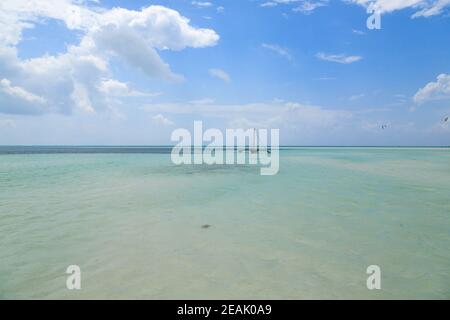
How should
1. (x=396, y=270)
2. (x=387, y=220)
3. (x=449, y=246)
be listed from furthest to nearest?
1. (x=387, y=220)
2. (x=449, y=246)
3. (x=396, y=270)

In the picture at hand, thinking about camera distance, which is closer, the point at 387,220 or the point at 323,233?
the point at 323,233

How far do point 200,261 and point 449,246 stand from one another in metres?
5.64

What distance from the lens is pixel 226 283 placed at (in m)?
4.57

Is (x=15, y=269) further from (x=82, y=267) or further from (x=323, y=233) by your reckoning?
(x=323, y=233)

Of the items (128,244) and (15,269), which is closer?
(15,269)

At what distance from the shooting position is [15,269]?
508cm

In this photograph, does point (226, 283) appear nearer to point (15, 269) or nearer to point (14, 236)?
point (15, 269)

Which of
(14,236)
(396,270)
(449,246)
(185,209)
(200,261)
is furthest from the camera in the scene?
(185,209)
